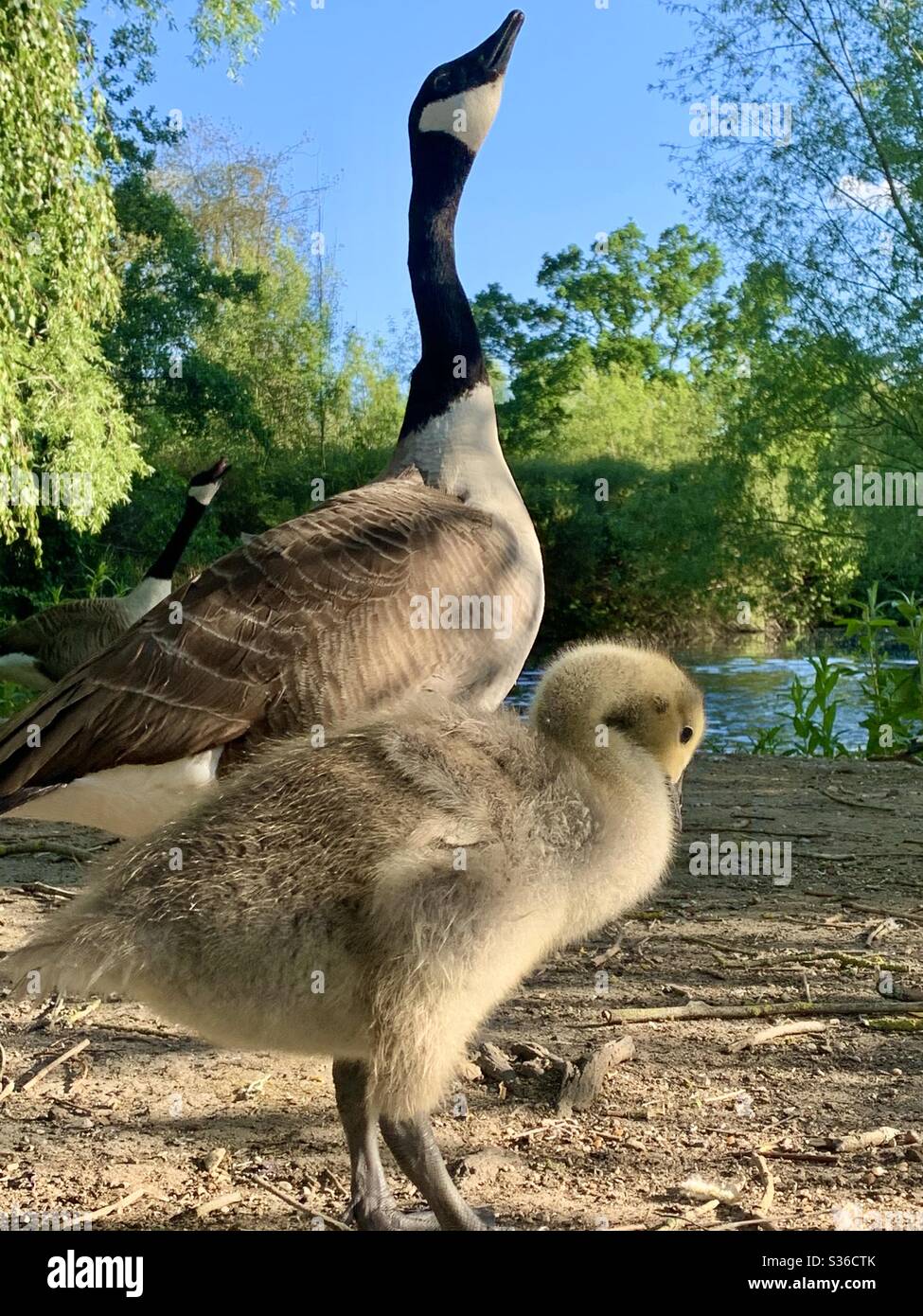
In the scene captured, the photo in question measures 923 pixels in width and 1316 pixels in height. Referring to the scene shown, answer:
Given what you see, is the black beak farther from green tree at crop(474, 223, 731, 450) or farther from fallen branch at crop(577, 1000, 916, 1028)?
green tree at crop(474, 223, 731, 450)

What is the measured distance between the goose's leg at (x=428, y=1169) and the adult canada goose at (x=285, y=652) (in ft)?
3.06

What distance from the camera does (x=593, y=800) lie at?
6.81 ft

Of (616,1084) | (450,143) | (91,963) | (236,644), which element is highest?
(450,143)

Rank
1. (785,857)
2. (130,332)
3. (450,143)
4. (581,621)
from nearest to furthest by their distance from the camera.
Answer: (450,143)
(785,857)
(130,332)
(581,621)

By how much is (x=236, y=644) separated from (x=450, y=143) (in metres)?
1.94

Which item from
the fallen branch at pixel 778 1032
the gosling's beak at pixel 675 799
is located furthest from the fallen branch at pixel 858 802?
the gosling's beak at pixel 675 799

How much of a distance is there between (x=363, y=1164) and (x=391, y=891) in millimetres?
676

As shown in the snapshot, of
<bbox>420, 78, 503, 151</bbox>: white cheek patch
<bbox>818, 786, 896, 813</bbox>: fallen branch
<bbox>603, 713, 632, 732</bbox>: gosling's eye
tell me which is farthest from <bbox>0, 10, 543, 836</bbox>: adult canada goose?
<bbox>818, 786, 896, 813</bbox>: fallen branch

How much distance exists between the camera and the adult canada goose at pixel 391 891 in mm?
1880

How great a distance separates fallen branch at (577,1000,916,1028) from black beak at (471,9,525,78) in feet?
9.34

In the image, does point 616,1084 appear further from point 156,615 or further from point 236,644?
point 156,615

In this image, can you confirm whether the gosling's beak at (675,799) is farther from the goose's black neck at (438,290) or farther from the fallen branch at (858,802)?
the fallen branch at (858,802)
